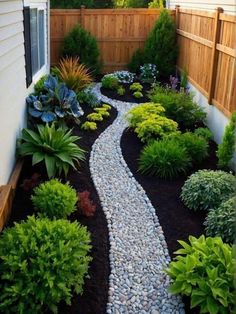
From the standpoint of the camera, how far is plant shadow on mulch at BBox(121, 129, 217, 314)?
418 cm

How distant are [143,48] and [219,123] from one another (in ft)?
18.8

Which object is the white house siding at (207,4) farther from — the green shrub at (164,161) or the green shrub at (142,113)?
the green shrub at (164,161)

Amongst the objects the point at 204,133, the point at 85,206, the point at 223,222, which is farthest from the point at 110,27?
the point at 223,222

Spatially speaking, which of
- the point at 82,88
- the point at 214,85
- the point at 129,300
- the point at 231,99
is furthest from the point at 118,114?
the point at 129,300

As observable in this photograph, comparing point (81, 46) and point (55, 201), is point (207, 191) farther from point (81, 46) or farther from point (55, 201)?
point (81, 46)

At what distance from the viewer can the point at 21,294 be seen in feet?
9.52

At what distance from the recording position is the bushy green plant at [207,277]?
2.96 meters

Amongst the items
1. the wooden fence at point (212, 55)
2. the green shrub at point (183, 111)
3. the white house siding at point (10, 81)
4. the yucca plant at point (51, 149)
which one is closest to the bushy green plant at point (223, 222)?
the yucca plant at point (51, 149)

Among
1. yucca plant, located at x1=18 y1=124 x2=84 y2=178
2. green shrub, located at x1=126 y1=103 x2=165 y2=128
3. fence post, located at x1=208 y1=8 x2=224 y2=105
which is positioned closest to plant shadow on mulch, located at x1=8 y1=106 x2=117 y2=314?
yucca plant, located at x1=18 y1=124 x2=84 y2=178

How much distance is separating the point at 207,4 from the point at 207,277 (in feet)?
22.0

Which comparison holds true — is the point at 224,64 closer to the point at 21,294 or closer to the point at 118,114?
the point at 118,114

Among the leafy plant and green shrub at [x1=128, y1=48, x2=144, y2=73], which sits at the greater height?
green shrub at [x1=128, y1=48, x2=144, y2=73]

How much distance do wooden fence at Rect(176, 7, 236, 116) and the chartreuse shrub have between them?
3.38 meters

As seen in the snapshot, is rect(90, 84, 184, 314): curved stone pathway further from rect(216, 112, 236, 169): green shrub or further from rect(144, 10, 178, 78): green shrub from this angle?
rect(144, 10, 178, 78): green shrub
